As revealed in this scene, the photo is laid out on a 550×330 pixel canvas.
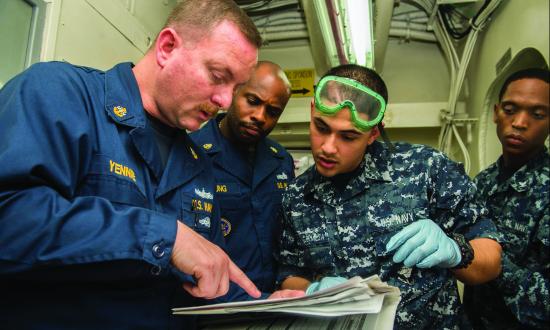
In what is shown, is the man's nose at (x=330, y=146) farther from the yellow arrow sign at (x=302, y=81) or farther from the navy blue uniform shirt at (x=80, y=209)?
the yellow arrow sign at (x=302, y=81)

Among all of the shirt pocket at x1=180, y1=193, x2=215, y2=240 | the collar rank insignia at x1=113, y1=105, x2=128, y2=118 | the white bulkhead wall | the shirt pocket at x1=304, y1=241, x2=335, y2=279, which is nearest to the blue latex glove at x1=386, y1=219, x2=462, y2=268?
the shirt pocket at x1=304, y1=241, x2=335, y2=279

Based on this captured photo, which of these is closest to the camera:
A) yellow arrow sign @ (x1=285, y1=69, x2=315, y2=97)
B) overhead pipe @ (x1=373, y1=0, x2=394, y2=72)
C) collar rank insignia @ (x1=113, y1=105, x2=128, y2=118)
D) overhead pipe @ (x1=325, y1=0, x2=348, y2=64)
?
collar rank insignia @ (x1=113, y1=105, x2=128, y2=118)

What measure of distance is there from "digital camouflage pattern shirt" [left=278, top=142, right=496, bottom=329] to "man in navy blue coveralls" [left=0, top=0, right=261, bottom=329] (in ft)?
1.59

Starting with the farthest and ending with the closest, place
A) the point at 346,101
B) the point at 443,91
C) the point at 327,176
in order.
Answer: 1. the point at 443,91
2. the point at 327,176
3. the point at 346,101

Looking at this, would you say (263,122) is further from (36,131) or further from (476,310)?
(476,310)

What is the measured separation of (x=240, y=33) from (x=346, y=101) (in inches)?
20.0

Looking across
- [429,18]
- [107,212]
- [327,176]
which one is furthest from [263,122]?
[429,18]

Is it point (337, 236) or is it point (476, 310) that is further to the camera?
point (476, 310)

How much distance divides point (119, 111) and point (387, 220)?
40.1 inches

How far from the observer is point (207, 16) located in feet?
3.62

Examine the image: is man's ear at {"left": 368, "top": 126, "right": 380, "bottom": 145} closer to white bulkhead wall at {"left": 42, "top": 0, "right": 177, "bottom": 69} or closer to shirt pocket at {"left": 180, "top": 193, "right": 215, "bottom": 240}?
shirt pocket at {"left": 180, "top": 193, "right": 215, "bottom": 240}

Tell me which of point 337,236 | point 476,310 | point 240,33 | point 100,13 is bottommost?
point 476,310

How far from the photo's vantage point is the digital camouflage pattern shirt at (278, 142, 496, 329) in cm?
136

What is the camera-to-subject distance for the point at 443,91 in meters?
3.69
